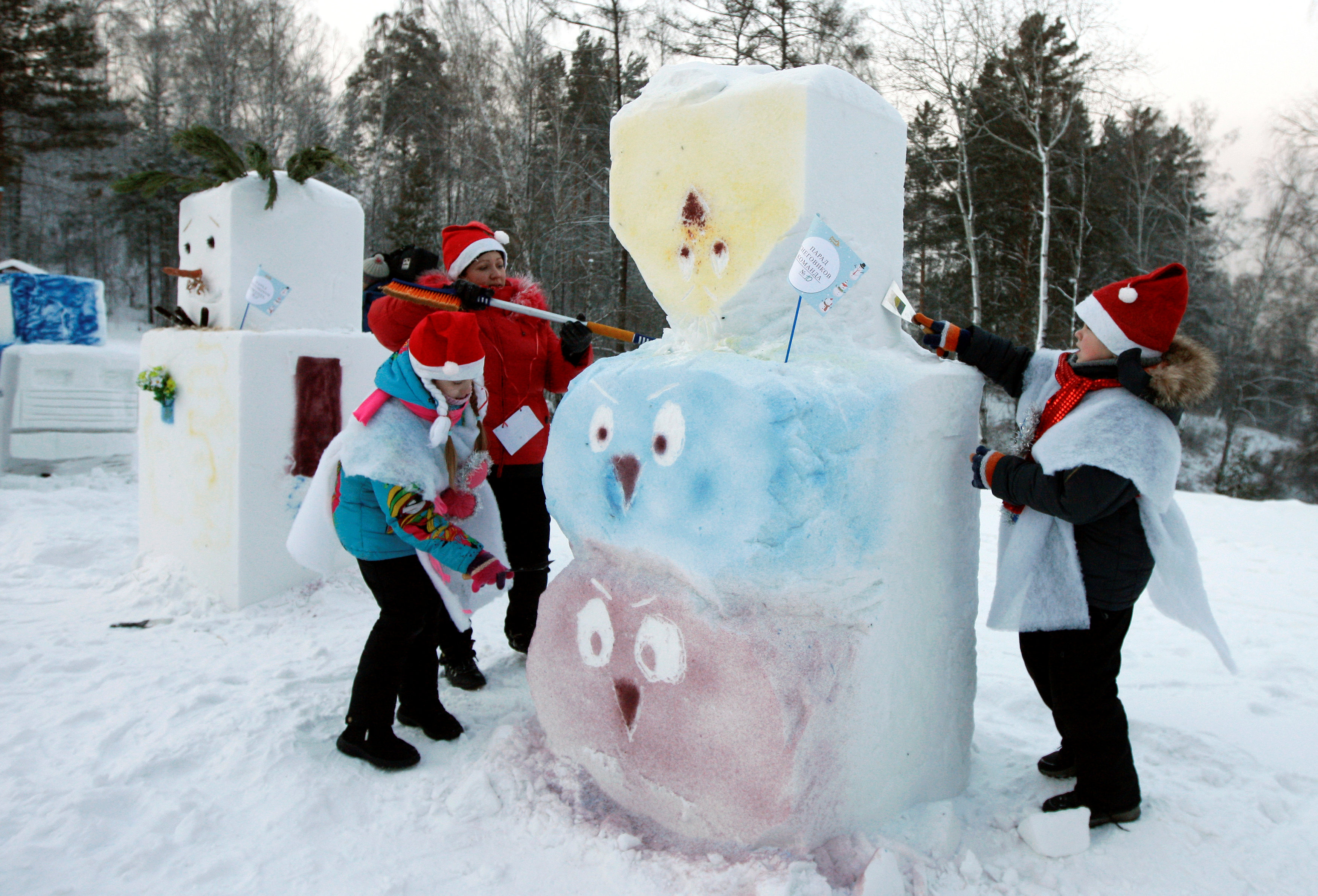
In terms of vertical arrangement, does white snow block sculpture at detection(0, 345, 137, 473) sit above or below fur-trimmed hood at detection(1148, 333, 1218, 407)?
below

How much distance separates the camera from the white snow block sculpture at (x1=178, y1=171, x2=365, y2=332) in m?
3.87

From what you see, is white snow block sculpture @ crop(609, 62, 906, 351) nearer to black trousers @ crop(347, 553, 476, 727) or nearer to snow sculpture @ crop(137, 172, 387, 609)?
black trousers @ crop(347, 553, 476, 727)

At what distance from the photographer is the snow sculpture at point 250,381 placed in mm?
3732

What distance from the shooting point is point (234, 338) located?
12.1 ft

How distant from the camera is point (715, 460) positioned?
5.74 feet

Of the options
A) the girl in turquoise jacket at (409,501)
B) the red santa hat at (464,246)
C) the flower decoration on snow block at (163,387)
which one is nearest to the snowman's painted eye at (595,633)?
the girl in turquoise jacket at (409,501)

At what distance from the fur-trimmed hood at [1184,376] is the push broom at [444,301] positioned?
1497 mm

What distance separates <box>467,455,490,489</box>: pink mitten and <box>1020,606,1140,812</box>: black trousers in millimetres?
1728

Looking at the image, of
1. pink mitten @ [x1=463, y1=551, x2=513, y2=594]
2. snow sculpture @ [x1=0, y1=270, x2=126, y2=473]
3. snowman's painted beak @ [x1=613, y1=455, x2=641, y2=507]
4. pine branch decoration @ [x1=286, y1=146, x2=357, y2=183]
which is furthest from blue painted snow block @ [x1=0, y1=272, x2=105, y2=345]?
snowman's painted beak @ [x1=613, y1=455, x2=641, y2=507]

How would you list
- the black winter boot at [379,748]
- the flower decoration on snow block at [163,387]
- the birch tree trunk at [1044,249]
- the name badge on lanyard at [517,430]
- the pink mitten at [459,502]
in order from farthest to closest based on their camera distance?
the birch tree trunk at [1044,249] → the flower decoration on snow block at [163,387] → the name badge on lanyard at [517,430] → the pink mitten at [459,502] → the black winter boot at [379,748]

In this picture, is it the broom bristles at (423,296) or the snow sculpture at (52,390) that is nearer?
the broom bristles at (423,296)

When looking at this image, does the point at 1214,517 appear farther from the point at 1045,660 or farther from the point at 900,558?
the point at 900,558

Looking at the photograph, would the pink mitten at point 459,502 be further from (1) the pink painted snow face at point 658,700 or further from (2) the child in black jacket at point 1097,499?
(2) the child in black jacket at point 1097,499

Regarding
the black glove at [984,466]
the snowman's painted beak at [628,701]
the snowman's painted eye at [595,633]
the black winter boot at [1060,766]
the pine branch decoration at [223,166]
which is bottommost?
the black winter boot at [1060,766]
